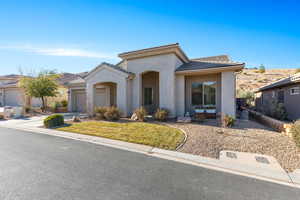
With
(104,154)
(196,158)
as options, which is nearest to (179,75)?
(196,158)

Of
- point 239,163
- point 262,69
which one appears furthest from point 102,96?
point 262,69

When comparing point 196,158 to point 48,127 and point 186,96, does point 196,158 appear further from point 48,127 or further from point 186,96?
point 48,127

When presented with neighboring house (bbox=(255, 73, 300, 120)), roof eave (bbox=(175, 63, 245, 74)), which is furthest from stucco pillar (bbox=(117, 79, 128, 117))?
neighboring house (bbox=(255, 73, 300, 120))

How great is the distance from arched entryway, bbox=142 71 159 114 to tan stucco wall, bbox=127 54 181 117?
1.93 metres

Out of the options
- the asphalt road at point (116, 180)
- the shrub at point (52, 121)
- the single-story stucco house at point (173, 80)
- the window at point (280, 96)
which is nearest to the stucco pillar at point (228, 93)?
the single-story stucco house at point (173, 80)

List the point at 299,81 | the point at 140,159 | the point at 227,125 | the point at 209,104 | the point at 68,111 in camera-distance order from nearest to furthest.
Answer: the point at 140,159, the point at 227,125, the point at 299,81, the point at 209,104, the point at 68,111

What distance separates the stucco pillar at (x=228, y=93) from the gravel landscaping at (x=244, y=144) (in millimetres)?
2602

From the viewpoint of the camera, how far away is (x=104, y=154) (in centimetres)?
519

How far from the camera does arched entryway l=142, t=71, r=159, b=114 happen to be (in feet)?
46.0

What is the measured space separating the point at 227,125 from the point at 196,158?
15.6 ft

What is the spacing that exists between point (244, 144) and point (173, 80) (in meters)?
6.50

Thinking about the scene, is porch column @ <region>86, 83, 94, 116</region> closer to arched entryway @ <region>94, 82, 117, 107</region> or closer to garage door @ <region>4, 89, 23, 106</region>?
arched entryway @ <region>94, 82, 117, 107</region>

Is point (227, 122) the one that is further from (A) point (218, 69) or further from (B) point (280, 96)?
(B) point (280, 96)

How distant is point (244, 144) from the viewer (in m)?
5.95
